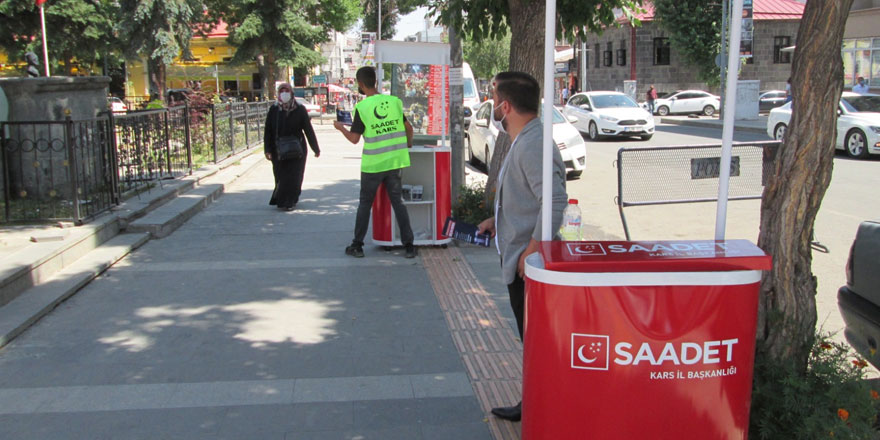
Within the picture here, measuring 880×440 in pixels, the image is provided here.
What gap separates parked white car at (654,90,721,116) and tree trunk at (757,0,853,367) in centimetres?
4050

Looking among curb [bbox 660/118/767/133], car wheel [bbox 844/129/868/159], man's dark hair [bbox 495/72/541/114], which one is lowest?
car wheel [bbox 844/129/868/159]

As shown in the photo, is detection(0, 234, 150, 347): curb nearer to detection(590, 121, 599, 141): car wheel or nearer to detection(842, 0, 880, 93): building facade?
detection(590, 121, 599, 141): car wheel

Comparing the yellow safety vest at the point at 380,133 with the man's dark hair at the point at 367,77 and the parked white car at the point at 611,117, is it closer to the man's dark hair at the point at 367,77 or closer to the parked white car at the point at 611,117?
the man's dark hair at the point at 367,77

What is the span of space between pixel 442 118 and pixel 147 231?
3.73m

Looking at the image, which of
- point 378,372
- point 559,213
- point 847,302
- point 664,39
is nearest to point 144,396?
point 378,372

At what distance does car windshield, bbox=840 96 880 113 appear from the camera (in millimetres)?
16969

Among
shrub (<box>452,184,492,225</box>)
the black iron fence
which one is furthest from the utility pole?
the black iron fence

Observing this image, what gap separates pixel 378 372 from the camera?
15.6 ft

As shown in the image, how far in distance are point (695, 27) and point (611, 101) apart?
25.3 meters

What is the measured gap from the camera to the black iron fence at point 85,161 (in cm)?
814

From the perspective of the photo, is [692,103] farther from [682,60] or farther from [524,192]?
[524,192]

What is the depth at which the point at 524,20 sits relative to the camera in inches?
328

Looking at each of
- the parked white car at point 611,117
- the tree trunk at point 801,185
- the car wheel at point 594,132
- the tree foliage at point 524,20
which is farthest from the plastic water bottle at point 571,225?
the car wheel at point 594,132

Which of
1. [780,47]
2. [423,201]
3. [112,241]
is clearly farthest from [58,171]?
[780,47]
